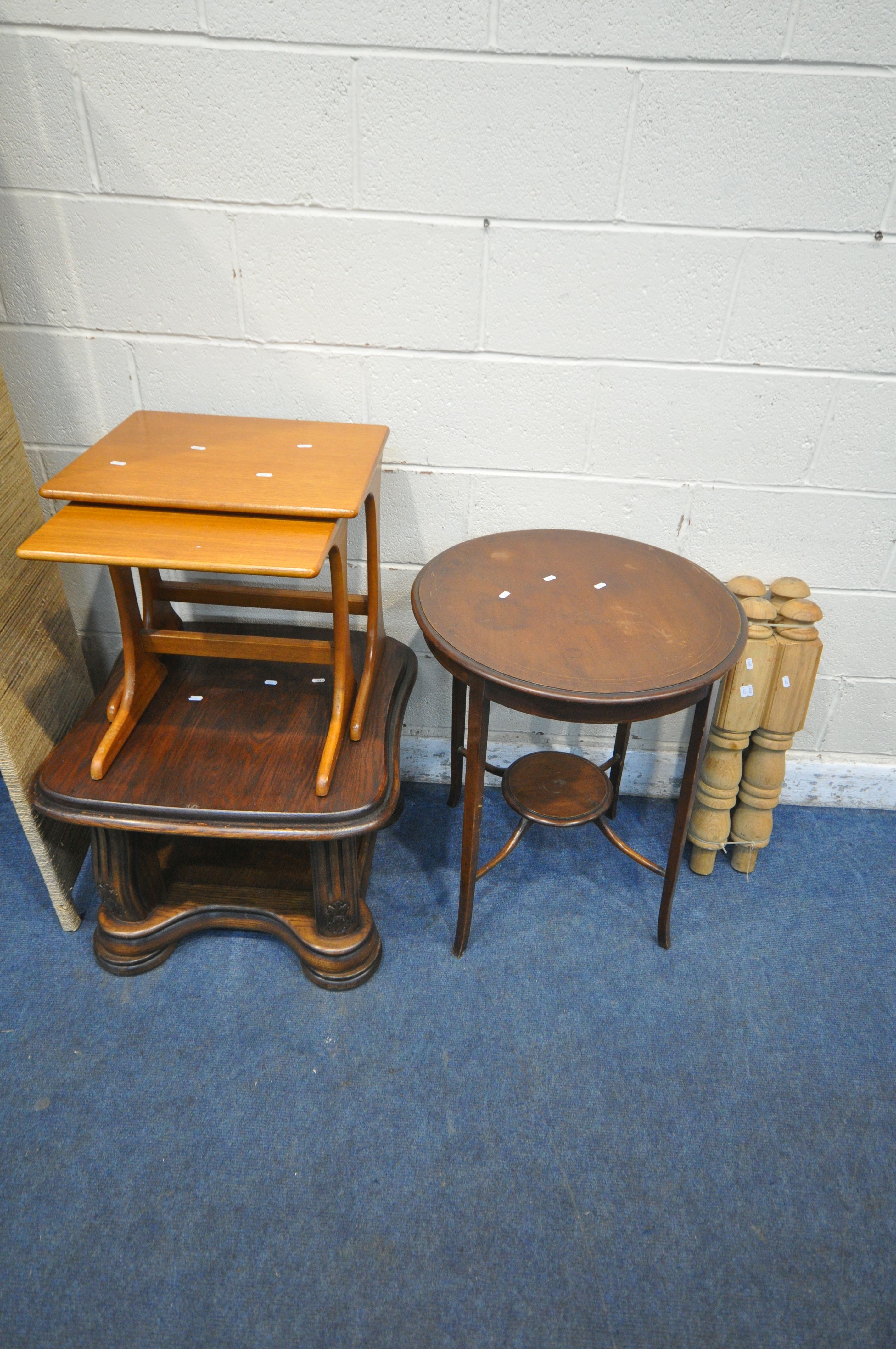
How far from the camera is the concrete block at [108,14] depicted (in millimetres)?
1462

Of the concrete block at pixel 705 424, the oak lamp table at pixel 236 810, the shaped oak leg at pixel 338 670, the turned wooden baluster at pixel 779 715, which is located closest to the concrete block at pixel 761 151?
the concrete block at pixel 705 424

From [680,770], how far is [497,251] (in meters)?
1.38

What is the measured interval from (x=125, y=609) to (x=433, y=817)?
3.17 feet

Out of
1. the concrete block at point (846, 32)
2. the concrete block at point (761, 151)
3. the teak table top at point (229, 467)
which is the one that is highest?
the concrete block at point (846, 32)

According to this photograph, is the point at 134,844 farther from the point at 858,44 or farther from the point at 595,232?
the point at 858,44

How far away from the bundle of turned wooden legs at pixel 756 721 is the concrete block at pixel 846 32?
99 centimetres

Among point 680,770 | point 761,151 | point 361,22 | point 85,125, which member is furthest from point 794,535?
point 85,125

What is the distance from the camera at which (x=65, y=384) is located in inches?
71.3

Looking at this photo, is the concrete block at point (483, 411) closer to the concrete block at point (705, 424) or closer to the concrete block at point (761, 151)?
the concrete block at point (705, 424)

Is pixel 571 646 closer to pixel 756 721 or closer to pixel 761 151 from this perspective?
pixel 756 721

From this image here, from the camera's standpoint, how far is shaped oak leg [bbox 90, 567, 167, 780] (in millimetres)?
1603

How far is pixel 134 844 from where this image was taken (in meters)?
1.66

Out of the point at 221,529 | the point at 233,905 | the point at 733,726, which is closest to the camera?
the point at 221,529

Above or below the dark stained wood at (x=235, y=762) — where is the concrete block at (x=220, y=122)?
above
